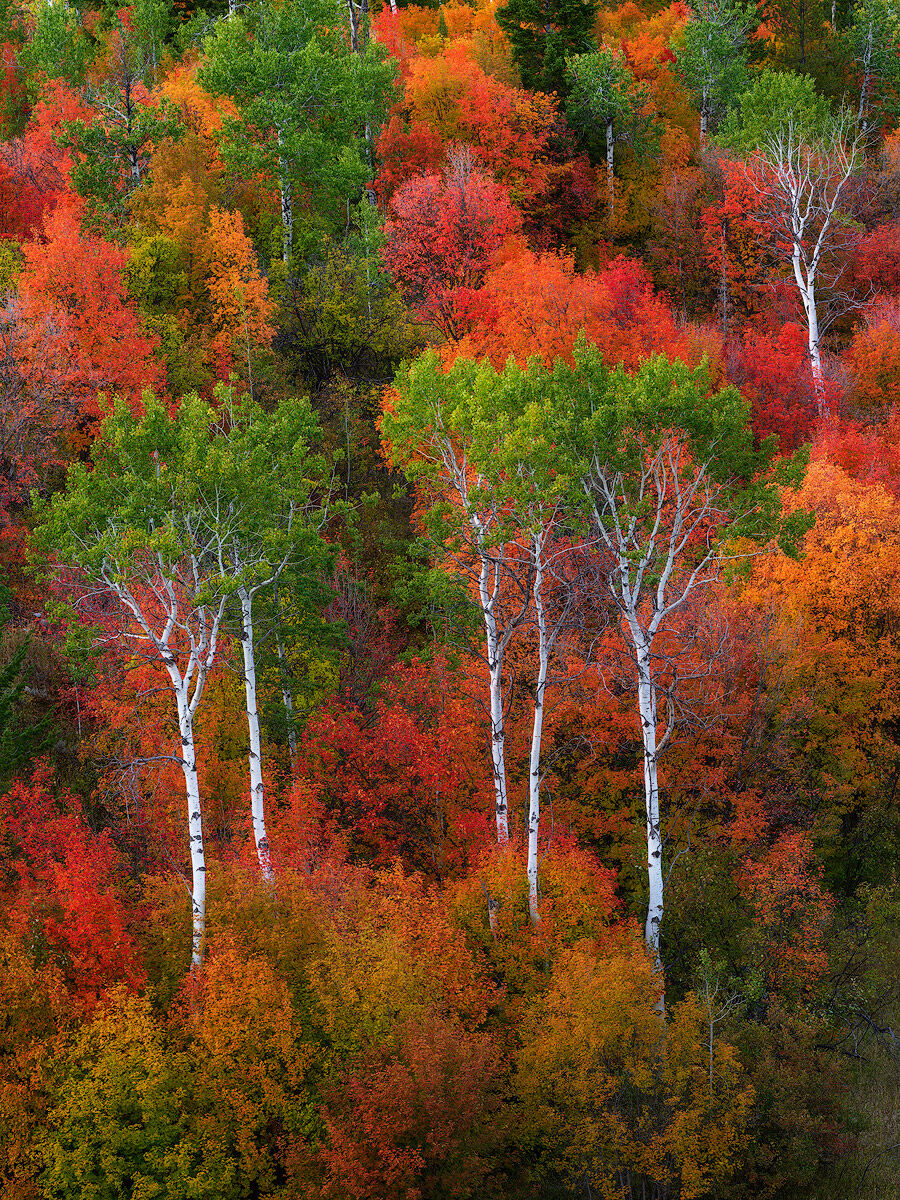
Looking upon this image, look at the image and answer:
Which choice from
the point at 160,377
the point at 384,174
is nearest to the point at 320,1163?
the point at 160,377

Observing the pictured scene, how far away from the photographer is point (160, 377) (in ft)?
145

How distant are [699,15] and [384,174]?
1069 inches

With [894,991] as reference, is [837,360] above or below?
above

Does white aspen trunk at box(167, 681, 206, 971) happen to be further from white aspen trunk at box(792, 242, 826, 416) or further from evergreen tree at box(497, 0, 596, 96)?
evergreen tree at box(497, 0, 596, 96)

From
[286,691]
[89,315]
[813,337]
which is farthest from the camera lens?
[813,337]

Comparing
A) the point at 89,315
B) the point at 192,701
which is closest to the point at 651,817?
the point at 192,701

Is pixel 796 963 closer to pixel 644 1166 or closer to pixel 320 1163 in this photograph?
pixel 644 1166

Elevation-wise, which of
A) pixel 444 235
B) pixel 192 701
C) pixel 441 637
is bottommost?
pixel 441 637

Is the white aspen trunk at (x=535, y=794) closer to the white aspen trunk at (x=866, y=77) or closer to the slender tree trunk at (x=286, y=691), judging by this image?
the slender tree trunk at (x=286, y=691)

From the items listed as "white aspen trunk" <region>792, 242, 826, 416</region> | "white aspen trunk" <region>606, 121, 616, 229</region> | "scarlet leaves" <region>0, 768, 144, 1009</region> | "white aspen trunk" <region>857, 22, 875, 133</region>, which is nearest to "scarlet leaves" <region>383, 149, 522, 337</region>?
"white aspen trunk" <region>606, 121, 616, 229</region>

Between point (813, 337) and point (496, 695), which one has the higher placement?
point (813, 337)

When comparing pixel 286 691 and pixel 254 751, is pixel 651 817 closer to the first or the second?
pixel 254 751

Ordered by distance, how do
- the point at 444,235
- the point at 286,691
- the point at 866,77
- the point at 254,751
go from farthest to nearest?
the point at 866,77
the point at 444,235
the point at 286,691
the point at 254,751

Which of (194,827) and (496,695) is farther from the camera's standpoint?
(496,695)
